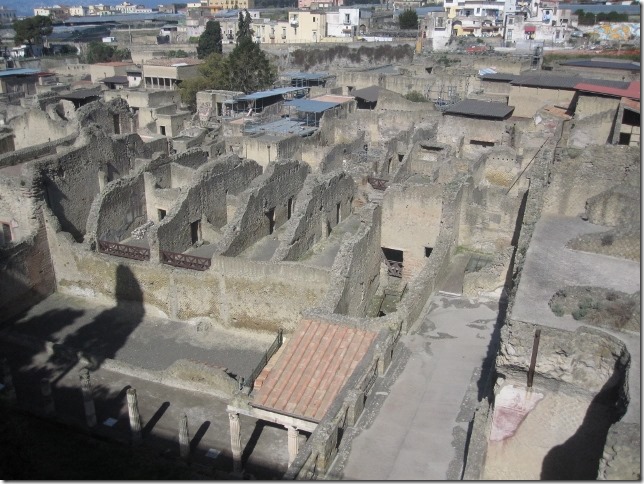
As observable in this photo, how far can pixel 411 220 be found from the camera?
18.1 m

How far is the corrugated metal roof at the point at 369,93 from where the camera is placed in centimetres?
3749

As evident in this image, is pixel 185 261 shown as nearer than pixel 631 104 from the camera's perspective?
Yes

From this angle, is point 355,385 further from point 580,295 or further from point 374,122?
point 374,122

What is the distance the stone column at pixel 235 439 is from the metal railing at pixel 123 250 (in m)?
7.32

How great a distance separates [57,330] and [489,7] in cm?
7681

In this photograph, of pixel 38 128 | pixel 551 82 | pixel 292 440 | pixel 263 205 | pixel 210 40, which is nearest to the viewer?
pixel 292 440

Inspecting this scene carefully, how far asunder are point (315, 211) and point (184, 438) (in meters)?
8.89

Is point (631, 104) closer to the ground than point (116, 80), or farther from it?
farther from it

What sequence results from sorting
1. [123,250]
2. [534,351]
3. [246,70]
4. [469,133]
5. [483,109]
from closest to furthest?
1. [534,351]
2. [123,250]
3. [469,133]
4. [483,109]
5. [246,70]

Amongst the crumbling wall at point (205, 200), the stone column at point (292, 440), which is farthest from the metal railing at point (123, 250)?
the stone column at point (292, 440)

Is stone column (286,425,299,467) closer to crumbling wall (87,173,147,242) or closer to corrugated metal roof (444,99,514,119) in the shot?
crumbling wall (87,173,147,242)

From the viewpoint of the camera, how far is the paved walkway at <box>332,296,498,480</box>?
370 inches

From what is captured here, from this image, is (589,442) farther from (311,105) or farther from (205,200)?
(311,105)

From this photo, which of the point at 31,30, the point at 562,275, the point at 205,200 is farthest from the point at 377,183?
the point at 31,30
